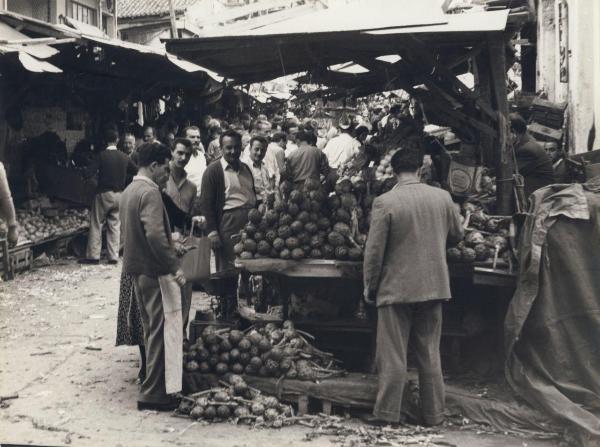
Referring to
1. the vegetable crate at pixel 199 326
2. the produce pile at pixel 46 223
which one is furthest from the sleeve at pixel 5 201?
the produce pile at pixel 46 223

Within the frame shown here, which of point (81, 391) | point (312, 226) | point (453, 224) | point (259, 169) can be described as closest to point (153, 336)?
point (81, 391)

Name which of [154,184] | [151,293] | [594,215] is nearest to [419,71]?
[594,215]

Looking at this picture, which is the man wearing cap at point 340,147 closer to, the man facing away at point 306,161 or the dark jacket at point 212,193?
the man facing away at point 306,161

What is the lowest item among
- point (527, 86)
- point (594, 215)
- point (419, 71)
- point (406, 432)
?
point (406, 432)

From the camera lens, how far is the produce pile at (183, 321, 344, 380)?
19.0 feet

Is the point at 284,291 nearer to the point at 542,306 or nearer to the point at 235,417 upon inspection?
the point at 235,417

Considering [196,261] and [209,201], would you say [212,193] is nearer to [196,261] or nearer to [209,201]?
[209,201]

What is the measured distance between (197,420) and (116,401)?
2.86 ft

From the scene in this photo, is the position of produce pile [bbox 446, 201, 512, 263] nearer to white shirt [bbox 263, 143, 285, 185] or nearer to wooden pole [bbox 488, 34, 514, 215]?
wooden pole [bbox 488, 34, 514, 215]

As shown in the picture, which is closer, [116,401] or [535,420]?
[535,420]

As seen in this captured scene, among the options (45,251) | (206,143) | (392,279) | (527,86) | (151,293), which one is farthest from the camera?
(206,143)

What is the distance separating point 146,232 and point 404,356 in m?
2.23

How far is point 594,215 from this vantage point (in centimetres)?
535

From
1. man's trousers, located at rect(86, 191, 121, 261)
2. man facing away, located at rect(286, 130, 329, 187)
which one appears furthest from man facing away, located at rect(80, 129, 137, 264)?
man facing away, located at rect(286, 130, 329, 187)
